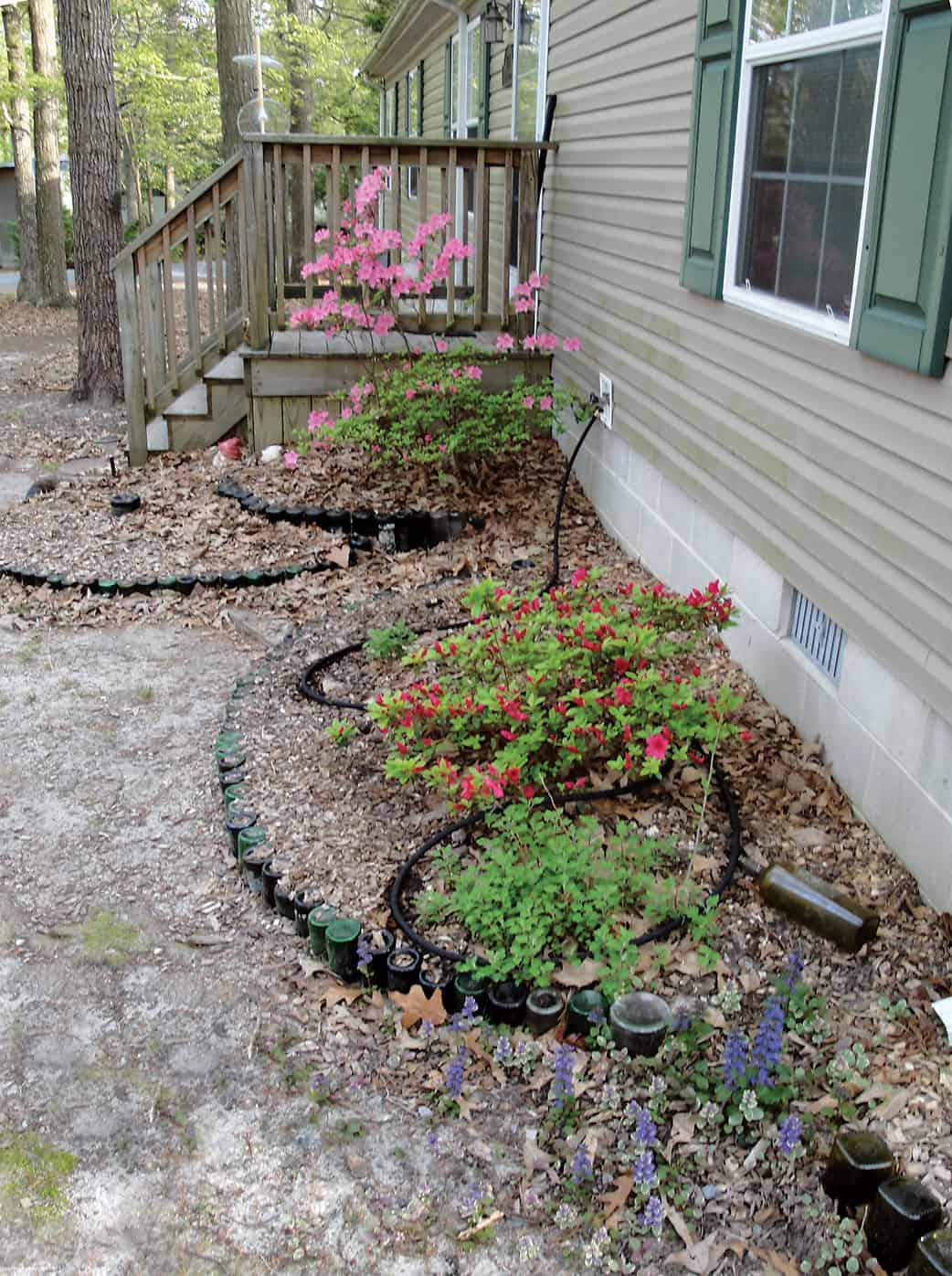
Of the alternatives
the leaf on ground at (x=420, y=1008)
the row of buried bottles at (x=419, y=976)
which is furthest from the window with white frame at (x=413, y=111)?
the leaf on ground at (x=420, y=1008)

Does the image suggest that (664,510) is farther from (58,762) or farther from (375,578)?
(58,762)

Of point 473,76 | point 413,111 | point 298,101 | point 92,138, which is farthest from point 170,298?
point 298,101

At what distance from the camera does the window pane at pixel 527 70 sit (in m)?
8.27

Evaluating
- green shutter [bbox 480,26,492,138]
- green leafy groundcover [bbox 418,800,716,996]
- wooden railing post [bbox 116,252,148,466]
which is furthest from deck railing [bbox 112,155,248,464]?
green leafy groundcover [bbox 418,800,716,996]

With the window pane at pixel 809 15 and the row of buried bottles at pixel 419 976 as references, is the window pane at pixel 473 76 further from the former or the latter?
the row of buried bottles at pixel 419 976

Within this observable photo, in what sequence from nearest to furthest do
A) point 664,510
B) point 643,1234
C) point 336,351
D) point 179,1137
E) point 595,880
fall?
point 643,1234 < point 179,1137 < point 595,880 < point 664,510 < point 336,351

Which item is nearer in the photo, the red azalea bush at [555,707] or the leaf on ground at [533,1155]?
the leaf on ground at [533,1155]

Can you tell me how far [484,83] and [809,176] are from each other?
740cm

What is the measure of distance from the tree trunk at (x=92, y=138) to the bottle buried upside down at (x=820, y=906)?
8443 millimetres

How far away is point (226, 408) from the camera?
25.9 ft

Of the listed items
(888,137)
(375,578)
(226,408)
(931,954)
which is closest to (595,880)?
(931,954)

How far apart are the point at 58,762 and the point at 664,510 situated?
288cm

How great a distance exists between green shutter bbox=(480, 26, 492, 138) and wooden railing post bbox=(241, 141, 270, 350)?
3.67 m

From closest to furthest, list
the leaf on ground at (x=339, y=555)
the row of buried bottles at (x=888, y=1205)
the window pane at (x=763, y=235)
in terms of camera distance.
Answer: the row of buried bottles at (x=888, y=1205)
the window pane at (x=763, y=235)
the leaf on ground at (x=339, y=555)
